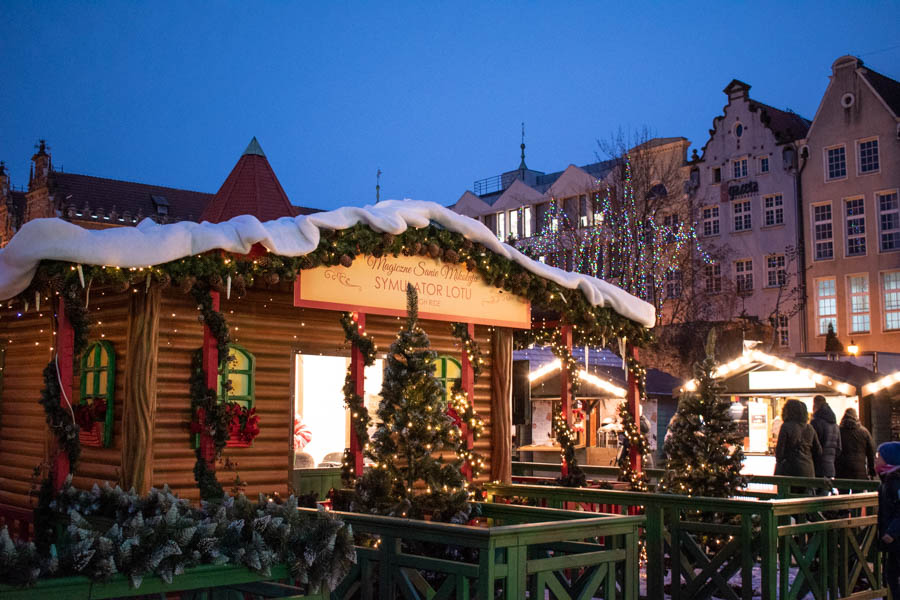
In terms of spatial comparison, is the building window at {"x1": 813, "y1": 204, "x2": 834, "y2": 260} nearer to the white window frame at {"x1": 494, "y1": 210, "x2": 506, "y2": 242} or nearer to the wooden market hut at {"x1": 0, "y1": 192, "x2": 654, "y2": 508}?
the white window frame at {"x1": 494, "y1": 210, "x2": 506, "y2": 242}

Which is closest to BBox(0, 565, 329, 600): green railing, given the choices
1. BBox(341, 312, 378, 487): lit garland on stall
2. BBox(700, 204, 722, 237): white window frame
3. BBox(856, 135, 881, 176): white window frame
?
BBox(341, 312, 378, 487): lit garland on stall

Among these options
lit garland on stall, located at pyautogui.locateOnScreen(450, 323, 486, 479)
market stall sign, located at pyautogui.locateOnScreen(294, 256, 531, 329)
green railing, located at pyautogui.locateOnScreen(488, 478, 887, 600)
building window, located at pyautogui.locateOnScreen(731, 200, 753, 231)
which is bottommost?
green railing, located at pyautogui.locateOnScreen(488, 478, 887, 600)

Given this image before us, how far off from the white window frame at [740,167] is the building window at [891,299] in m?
7.33

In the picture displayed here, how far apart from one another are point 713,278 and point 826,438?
86.2ft

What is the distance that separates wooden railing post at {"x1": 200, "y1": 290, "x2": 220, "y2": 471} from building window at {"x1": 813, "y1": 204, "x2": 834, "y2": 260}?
31.4 m

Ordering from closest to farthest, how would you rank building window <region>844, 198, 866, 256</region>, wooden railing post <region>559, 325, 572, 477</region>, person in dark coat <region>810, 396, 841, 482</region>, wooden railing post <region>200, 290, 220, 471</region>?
wooden railing post <region>200, 290, 220, 471</region>, wooden railing post <region>559, 325, 572, 477</region>, person in dark coat <region>810, 396, 841, 482</region>, building window <region>844, 198, 866, 256</region>

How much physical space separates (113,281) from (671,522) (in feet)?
18.4

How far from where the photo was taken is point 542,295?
11.4 m

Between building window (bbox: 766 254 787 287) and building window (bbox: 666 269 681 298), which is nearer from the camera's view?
building window (bbox: 766 254 787 287)

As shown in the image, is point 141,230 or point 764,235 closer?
point 141,230

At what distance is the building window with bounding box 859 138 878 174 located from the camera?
1353 inches

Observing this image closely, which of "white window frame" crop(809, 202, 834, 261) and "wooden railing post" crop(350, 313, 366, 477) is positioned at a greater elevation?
"white window frame" crop(809, 202, 834, 261)

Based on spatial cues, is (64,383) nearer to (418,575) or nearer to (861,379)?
(418,575)

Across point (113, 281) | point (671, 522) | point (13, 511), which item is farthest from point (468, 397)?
point (13, 511)
